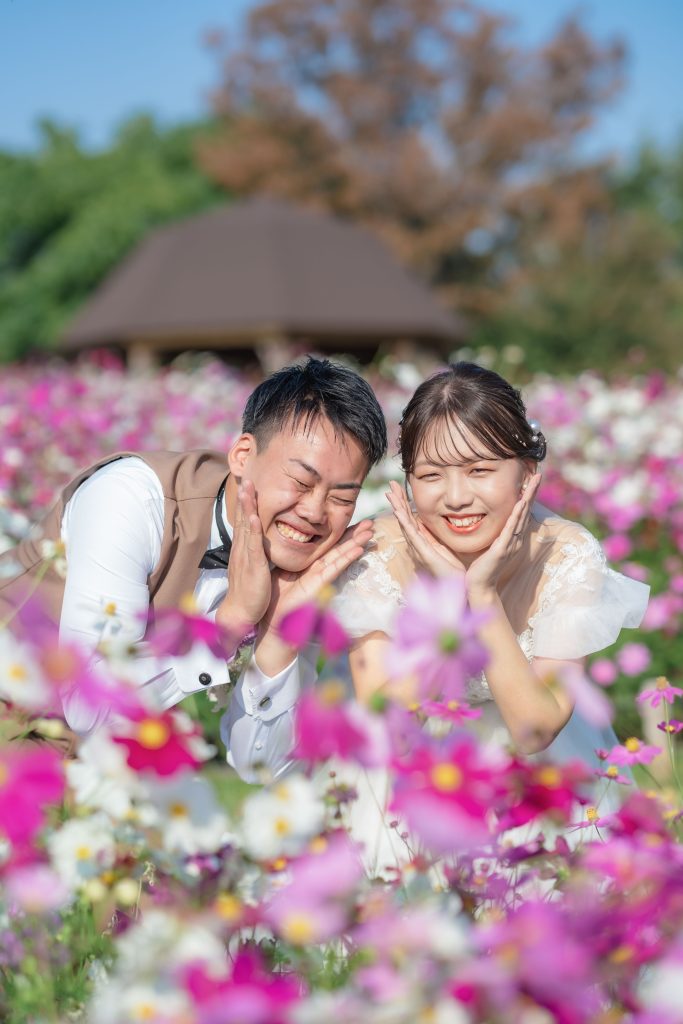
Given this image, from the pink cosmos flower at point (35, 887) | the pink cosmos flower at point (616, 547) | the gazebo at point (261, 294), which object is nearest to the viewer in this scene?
the pink cosmos flower at point (35, 887)

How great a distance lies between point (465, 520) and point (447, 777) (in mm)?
1378

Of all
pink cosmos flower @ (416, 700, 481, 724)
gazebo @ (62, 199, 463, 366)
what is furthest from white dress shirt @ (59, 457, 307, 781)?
gazebo @ (62, 199, 463, 366)

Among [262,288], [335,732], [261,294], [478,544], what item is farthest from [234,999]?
[262,288]

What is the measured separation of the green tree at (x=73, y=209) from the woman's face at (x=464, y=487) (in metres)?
26.2

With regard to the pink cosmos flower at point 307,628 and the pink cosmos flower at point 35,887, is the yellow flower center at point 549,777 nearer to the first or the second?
the pink cosmos flower at point 307,628

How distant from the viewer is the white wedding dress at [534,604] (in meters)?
2.35

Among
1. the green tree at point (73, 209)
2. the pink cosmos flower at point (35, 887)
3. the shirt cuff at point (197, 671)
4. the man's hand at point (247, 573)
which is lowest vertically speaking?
the green tree at point (73, 209)

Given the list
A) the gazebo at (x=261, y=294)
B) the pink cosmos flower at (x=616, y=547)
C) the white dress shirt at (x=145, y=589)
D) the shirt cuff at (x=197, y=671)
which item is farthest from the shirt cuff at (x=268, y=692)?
the gazebo at (x=261, y=294)

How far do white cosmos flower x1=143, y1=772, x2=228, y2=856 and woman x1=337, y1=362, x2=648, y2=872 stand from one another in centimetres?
104

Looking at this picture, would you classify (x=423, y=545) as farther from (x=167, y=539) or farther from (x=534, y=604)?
(x=167, y=539)

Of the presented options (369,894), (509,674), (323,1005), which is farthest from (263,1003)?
(509,674)

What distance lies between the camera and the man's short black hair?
2.20 meters

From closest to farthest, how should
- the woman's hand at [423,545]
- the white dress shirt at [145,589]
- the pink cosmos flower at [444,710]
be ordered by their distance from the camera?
1. the pink cosmos flower at [444,710]
2. the white dress shirt at [145,589]
3. the woman's hand at [423,545]

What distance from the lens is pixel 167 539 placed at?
2309mm
